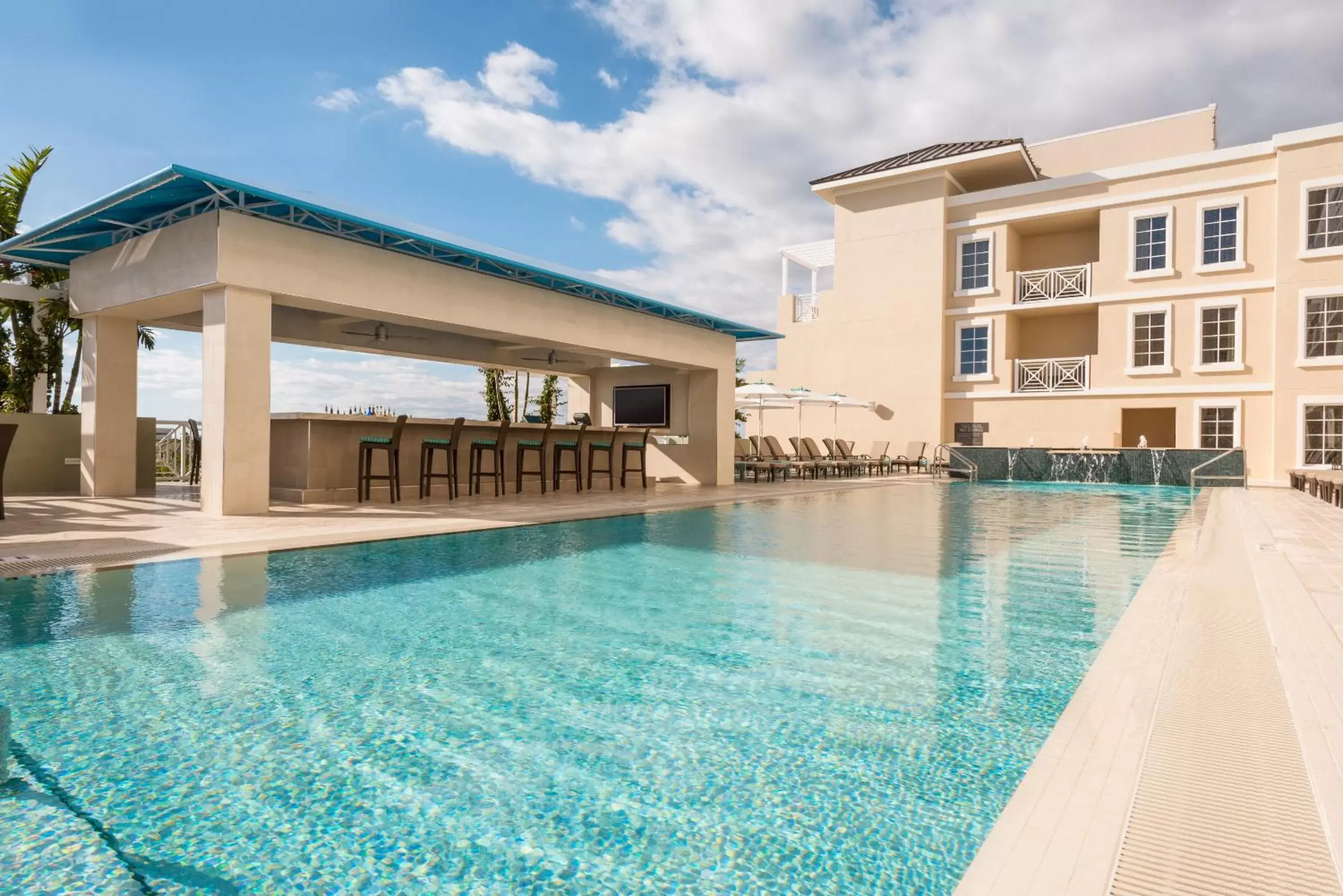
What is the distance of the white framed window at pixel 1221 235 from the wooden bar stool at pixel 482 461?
62.0 feet

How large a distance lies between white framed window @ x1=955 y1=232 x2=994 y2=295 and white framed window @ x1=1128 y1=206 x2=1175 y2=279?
3.63 m

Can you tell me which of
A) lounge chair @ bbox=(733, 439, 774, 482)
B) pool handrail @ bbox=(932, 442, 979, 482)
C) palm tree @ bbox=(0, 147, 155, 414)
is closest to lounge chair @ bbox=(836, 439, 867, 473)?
pool handrail @ bbox=(932, 442, 979, 482)

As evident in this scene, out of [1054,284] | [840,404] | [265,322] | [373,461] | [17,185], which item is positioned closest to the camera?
[265,322]

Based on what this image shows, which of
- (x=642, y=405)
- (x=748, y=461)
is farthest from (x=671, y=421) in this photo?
(x=748, y=461)

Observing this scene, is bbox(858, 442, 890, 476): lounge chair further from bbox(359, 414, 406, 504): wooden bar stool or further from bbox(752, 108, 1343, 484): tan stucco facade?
bbox(359, 414, 406, 504): wooden bar stool

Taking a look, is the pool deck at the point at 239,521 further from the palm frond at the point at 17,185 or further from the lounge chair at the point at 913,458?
the lounge chair at the point at 913,458

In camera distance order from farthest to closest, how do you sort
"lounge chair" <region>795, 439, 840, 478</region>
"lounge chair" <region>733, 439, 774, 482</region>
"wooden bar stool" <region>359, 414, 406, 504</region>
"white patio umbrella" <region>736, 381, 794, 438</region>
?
"lounge chair" <region>795, 439, 840, 478</region>, "white patio umbrella" <region>736, 381, 794, 438</region>, "lounge chair" <region>733, 439, 774, 482</region>, "wooden bar stool" <region>359, 414, 406, 504</region>

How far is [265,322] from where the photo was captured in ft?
28.8

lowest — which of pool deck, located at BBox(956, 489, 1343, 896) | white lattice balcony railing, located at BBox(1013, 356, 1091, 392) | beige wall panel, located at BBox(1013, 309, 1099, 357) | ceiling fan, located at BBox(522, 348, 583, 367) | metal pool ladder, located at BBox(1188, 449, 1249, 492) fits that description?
pool deck, located at BBox(956, 489, 1343, 896)

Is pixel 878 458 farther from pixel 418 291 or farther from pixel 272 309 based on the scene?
pixel 272 309

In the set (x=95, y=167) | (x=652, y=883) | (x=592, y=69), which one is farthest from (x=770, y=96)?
(x=652, y=883)

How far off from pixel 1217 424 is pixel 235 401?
22273 millimetres

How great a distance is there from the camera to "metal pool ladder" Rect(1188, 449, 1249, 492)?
1638 centimetres

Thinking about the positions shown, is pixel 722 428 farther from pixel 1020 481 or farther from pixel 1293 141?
pixel 1293 141
